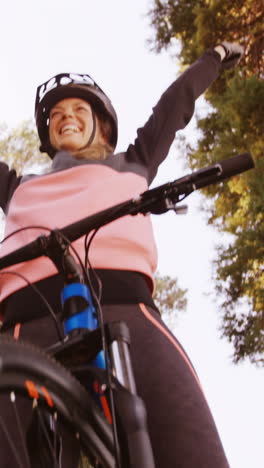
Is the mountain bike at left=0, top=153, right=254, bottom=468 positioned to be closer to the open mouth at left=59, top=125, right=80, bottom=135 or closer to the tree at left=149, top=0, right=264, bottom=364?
the open mouth at left=59, top=125, right=80, bottom=135

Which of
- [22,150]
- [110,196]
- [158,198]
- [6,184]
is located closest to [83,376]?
[158,198]

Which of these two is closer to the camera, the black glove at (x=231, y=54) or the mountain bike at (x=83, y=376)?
the mountain bike at (x=83, y=376)

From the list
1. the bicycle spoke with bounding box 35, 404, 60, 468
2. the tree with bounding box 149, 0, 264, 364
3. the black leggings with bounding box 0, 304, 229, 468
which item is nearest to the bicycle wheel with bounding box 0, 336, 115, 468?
the bicycle spoke with bounding box 35, 404, 60, 468

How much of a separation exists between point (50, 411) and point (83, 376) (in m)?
0.18

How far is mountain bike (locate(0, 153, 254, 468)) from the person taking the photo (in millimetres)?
1194

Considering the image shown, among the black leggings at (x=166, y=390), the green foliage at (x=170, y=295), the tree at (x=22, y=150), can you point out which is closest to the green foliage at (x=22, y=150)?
the tree at (x=22, y=150)

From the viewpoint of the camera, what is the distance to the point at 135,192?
2.23m

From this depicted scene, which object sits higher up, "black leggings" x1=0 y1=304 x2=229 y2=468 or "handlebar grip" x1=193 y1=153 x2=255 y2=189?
"handlebar grip" x1=193 y1=153 x2=255 y2=189

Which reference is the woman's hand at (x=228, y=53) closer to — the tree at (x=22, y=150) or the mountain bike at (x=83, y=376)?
the mountain bike at (x=83, y=376)

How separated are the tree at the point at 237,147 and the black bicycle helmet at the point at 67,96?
3620 mm

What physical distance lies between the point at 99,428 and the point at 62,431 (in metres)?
0.11

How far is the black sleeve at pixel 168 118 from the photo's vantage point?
2.44 meters

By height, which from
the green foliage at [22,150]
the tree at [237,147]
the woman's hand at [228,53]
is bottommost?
the woman's hand at [228,53]

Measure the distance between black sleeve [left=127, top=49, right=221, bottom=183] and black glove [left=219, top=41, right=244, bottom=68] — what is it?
9.3 inches
